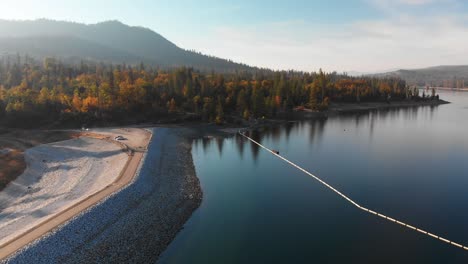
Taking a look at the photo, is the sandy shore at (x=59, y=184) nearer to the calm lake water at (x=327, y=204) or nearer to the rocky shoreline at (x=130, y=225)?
the rocky shoreline at (x=130, y=225)

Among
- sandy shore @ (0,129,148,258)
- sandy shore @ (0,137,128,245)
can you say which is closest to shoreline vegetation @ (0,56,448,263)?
sandy shore @ (0,129,148,258)

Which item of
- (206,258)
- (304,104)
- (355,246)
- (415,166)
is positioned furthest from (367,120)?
(206,258)

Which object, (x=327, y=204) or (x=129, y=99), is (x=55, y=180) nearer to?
(x=327, y=204)

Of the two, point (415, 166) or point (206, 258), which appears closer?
point (206, 258)

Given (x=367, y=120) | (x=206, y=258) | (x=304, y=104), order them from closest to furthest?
(x=206, y=258) → (x=367, y=120) → (x=304, y=104)

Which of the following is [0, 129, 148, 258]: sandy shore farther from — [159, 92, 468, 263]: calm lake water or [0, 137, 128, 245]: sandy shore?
[159, 92, 468, 263]: calm lake water

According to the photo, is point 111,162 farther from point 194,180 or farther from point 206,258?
point 206,258

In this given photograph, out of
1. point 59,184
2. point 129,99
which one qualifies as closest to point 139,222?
point 59,184

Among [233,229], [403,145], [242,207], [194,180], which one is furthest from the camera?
[403,145]

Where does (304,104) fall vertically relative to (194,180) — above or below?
above
